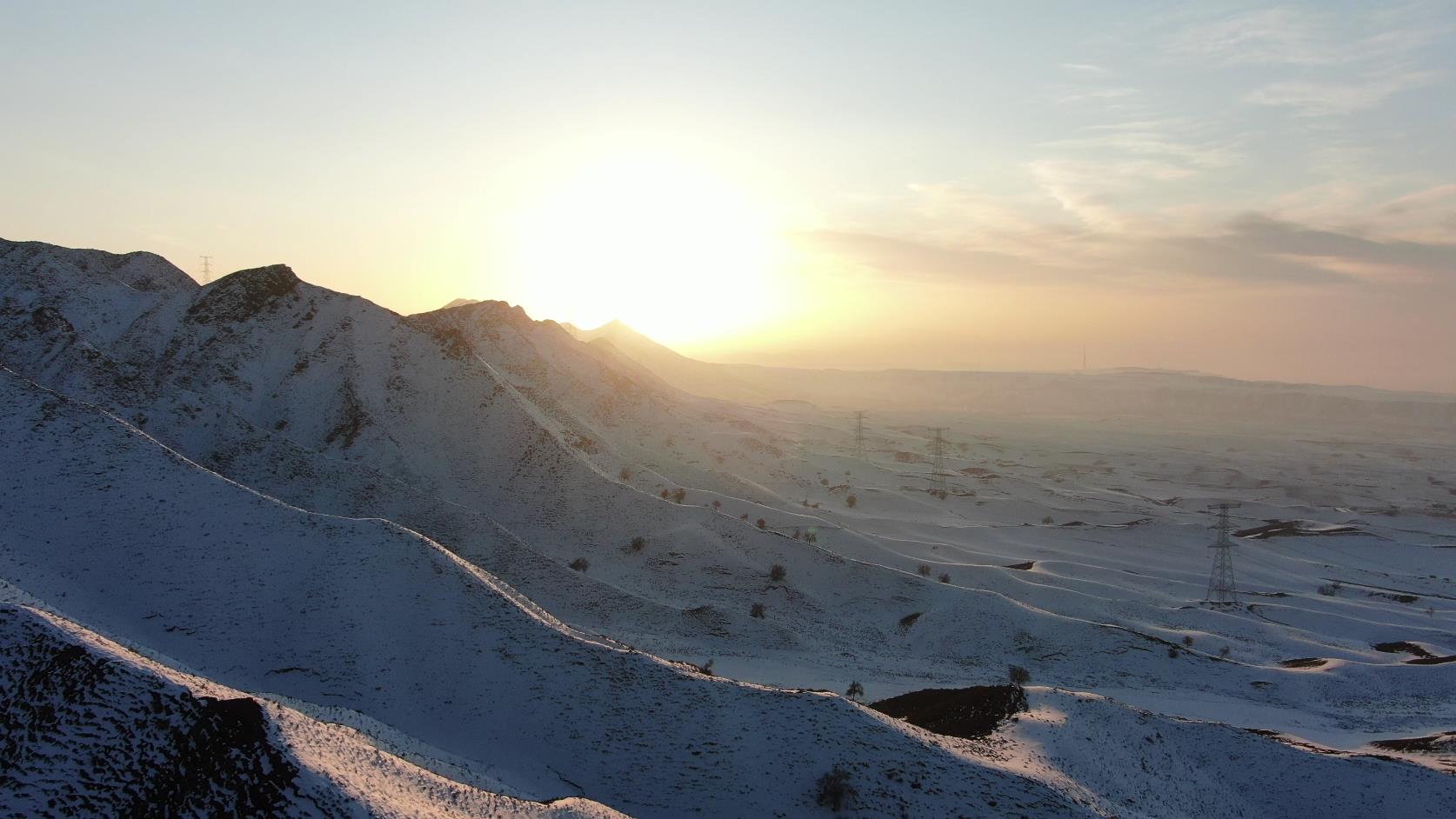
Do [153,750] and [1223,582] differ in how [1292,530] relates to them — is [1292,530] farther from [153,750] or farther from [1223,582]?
[153,750]

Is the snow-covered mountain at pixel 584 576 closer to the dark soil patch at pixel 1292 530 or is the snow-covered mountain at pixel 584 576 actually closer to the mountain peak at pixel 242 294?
the mountain peak at pixel 242 294

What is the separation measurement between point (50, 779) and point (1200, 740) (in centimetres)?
3818

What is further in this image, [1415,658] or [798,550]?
[798,550]

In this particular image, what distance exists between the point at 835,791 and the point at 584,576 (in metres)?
28.9

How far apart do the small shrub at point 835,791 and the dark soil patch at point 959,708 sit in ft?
22.4

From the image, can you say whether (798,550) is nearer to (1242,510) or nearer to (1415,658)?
(1415,658)

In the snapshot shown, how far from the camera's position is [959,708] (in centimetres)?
3378

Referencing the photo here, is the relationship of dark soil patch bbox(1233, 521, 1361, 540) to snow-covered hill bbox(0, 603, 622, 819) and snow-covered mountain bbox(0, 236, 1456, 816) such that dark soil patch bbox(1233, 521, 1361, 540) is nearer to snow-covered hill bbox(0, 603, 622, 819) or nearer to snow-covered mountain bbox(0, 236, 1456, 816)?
snow-covered mountain bbox(0, 236, 1456, 816)

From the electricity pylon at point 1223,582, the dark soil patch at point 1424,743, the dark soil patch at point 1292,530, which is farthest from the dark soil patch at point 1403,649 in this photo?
the dark soil patch at point 1292,530

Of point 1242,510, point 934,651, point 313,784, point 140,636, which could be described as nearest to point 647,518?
point 934,651

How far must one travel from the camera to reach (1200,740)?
3200 cm

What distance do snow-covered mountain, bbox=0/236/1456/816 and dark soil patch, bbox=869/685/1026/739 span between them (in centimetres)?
185

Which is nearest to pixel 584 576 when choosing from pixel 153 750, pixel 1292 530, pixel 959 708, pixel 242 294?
pixel 959 708

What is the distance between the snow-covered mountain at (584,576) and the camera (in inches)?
1136
